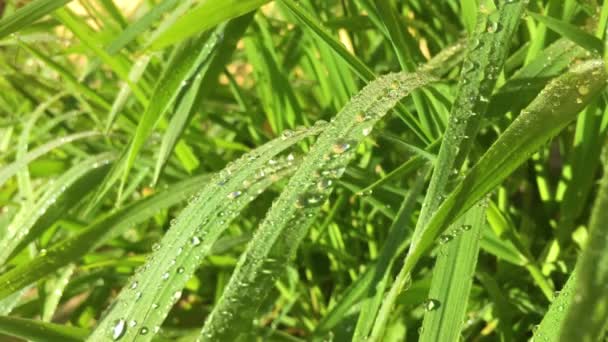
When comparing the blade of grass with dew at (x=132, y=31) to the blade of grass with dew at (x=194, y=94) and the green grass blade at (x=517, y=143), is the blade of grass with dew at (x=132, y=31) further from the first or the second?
the green grass blade at (x=517, y=143)

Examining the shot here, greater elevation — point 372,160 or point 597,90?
point 372,160

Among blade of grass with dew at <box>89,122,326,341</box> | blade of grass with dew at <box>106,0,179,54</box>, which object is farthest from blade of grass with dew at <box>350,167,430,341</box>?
blade of grass with dew at <box>106,0,179,54</box>

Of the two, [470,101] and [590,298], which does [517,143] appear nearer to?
[470,101]

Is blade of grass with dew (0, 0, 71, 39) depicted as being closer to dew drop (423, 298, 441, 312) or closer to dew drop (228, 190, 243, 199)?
dew drop (228, 190, 243, 199)

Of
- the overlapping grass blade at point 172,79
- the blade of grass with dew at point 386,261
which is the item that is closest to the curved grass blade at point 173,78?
the overlapping grass blade at point 172,79

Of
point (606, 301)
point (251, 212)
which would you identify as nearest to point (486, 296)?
point (251, 212)

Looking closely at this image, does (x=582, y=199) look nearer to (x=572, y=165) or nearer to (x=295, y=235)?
(x=572, y=165)
